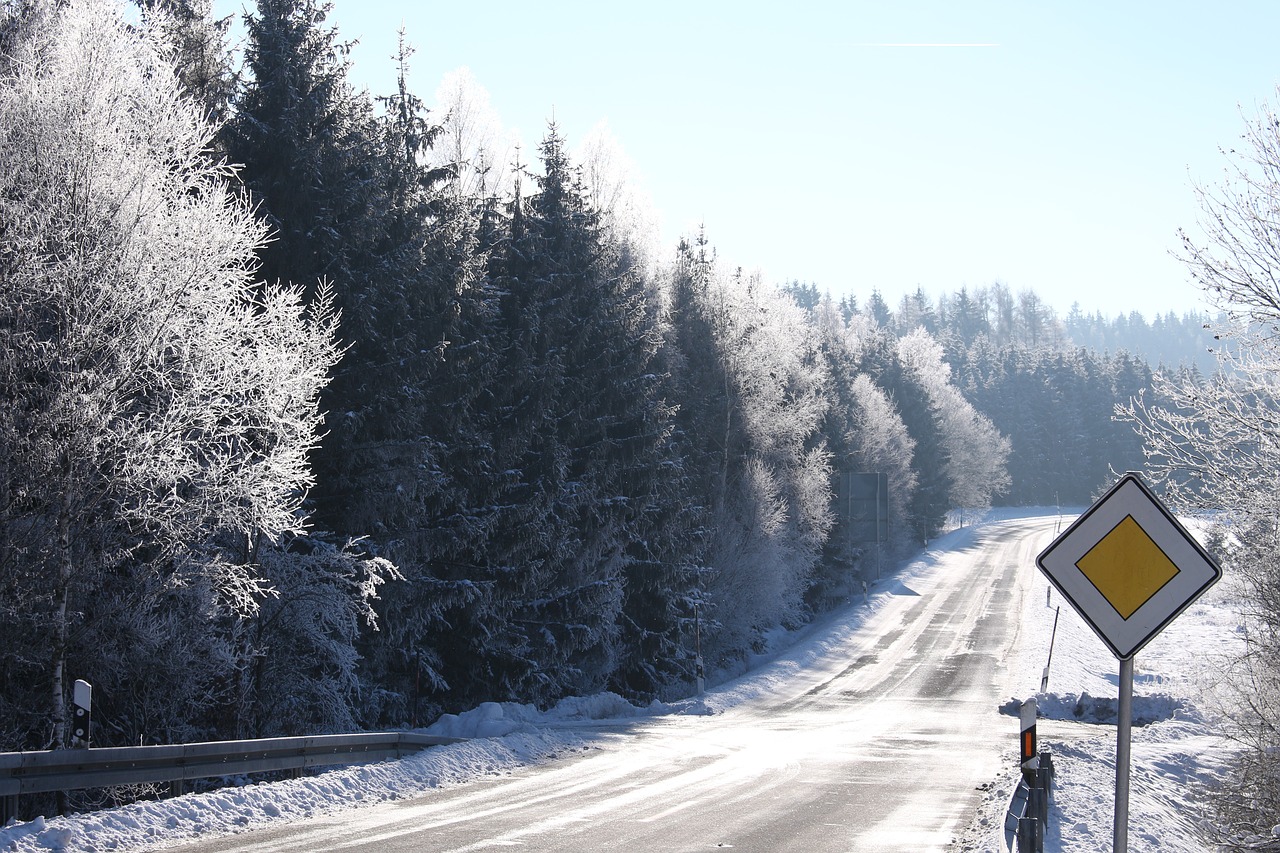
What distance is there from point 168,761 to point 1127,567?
35.2ft

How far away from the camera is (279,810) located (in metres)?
11.7

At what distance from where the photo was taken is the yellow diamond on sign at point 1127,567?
5.17m

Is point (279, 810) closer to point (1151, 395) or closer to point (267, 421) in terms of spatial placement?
point (267, 421)

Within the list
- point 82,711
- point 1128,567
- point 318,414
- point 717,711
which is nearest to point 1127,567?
point 1128,567

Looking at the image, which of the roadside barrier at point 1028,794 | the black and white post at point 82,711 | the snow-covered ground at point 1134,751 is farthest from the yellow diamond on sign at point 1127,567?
the black and white post at point 82,711

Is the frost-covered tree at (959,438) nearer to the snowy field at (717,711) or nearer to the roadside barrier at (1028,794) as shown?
the snowy field at (717,711)

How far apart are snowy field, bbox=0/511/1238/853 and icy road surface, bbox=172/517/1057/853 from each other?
43 centimetres

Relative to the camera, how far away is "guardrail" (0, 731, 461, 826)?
10.2 metres

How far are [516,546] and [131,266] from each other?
514 inches

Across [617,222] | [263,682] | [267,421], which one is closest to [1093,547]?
[267,421]

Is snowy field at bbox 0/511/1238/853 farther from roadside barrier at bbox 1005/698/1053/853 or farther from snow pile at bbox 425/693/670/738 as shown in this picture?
roadside barrier at bbox 1005/698/1053/853

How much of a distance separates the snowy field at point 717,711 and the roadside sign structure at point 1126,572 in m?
6.25

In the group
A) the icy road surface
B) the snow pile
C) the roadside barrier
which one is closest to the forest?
the snow pile

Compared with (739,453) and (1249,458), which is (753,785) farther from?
(739,453)
